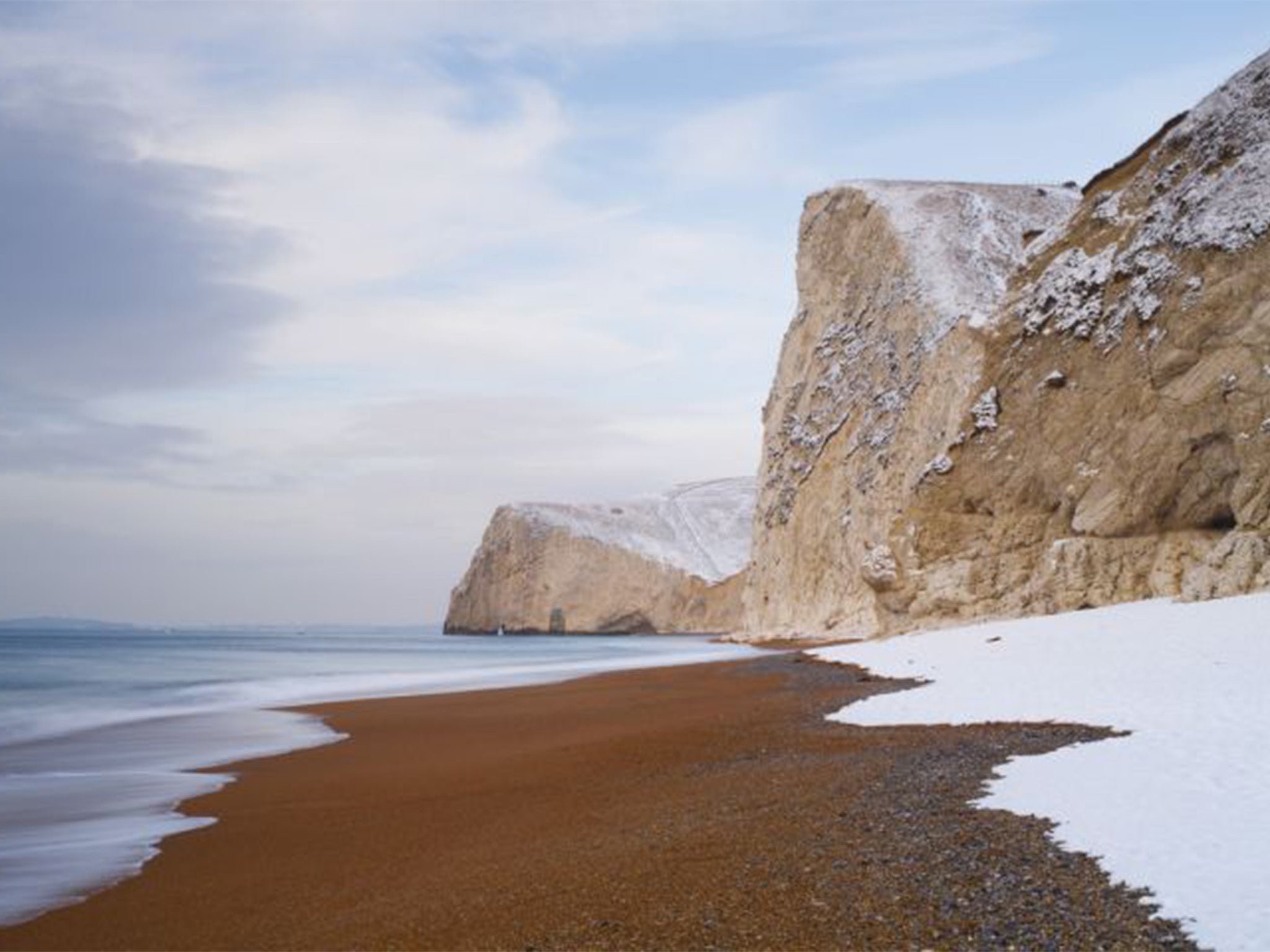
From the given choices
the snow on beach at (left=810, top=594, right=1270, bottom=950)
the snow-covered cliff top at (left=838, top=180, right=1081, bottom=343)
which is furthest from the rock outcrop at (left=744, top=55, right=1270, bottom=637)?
the snow on beach at (left=810, top=594, right=1270, bottom=950)

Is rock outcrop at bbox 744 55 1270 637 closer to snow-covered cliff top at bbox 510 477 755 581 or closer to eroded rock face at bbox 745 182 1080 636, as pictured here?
eroded rock face at bbox 745 182 1080 636

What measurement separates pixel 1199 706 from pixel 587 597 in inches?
3672

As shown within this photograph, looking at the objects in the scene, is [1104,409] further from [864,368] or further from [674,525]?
[674,525]

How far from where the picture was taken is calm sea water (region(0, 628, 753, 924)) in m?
9.57

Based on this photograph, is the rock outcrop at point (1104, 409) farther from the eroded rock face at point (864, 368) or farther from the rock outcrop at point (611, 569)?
the rock outcrop at point (611, 569)

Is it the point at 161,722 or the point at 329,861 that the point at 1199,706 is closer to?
the point at 329,861

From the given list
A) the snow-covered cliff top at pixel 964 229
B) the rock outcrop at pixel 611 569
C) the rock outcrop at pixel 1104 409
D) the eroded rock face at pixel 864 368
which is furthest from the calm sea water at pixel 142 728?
the rock outcrop at pixel 611 569

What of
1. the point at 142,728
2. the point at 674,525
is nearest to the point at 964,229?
the point at 142,728

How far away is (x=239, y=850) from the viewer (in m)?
9.30

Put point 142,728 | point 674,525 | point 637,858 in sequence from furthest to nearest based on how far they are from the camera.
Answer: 1. point 674,525
2. point 142,728
3. point 637,858

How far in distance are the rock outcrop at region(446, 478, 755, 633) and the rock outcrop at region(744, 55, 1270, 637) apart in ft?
185

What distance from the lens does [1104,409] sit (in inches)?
1074

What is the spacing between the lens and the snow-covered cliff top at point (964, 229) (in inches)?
1676

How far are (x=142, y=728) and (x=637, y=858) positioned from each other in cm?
1635
